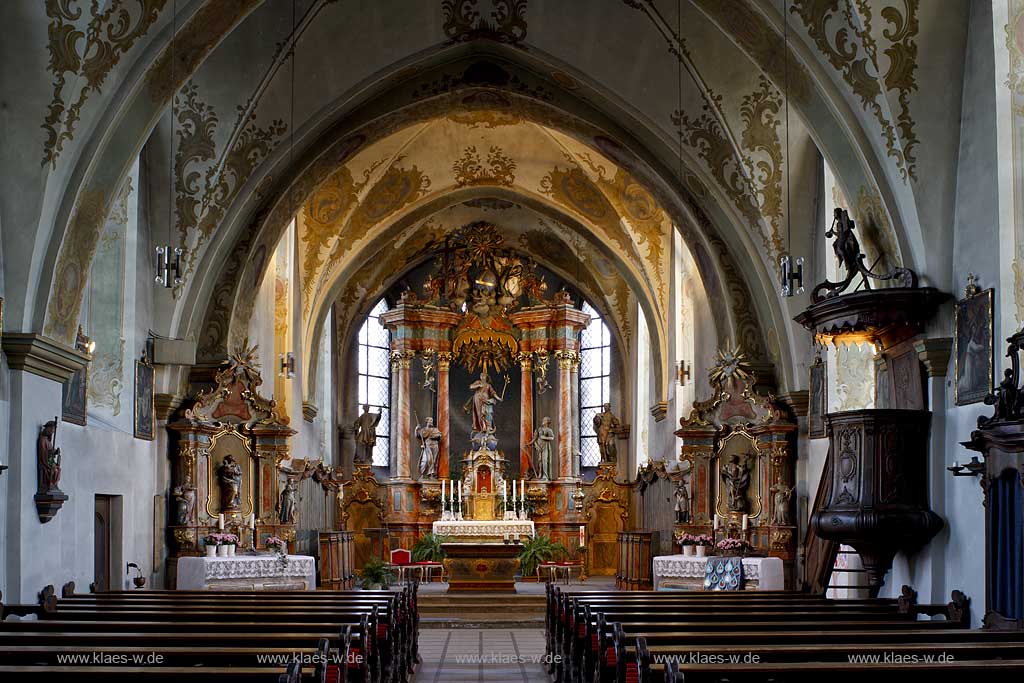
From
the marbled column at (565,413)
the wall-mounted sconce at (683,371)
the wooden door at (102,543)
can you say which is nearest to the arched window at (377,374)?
the marbled column at (565,413)

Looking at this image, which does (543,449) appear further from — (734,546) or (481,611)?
(734,546)

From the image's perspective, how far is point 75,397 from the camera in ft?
Result: 40.9

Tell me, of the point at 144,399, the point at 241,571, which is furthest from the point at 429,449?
the point at 144,399

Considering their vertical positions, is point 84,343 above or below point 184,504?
above

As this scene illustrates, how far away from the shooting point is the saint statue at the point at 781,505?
15.7 m

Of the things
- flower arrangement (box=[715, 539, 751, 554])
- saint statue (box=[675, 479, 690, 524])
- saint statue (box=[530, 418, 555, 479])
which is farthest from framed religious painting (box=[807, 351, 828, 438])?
saint statue (box=[530, 418, 555, 479])

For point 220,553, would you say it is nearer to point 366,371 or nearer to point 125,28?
point 125,28

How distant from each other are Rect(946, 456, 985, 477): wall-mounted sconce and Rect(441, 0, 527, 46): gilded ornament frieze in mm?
8305

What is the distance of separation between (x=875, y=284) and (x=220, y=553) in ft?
29.2

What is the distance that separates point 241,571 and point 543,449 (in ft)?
35.1

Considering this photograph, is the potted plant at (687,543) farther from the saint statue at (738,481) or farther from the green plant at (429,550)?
the green plant at (429,550)

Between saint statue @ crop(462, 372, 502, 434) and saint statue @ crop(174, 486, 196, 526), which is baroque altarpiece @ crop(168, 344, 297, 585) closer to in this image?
Result: saint statue @ crop(174, 486, 196, 526)

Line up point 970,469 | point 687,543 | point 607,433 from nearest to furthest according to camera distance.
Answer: point 970,469 → point 687,543 → point 607,433

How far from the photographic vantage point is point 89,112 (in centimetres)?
1096
